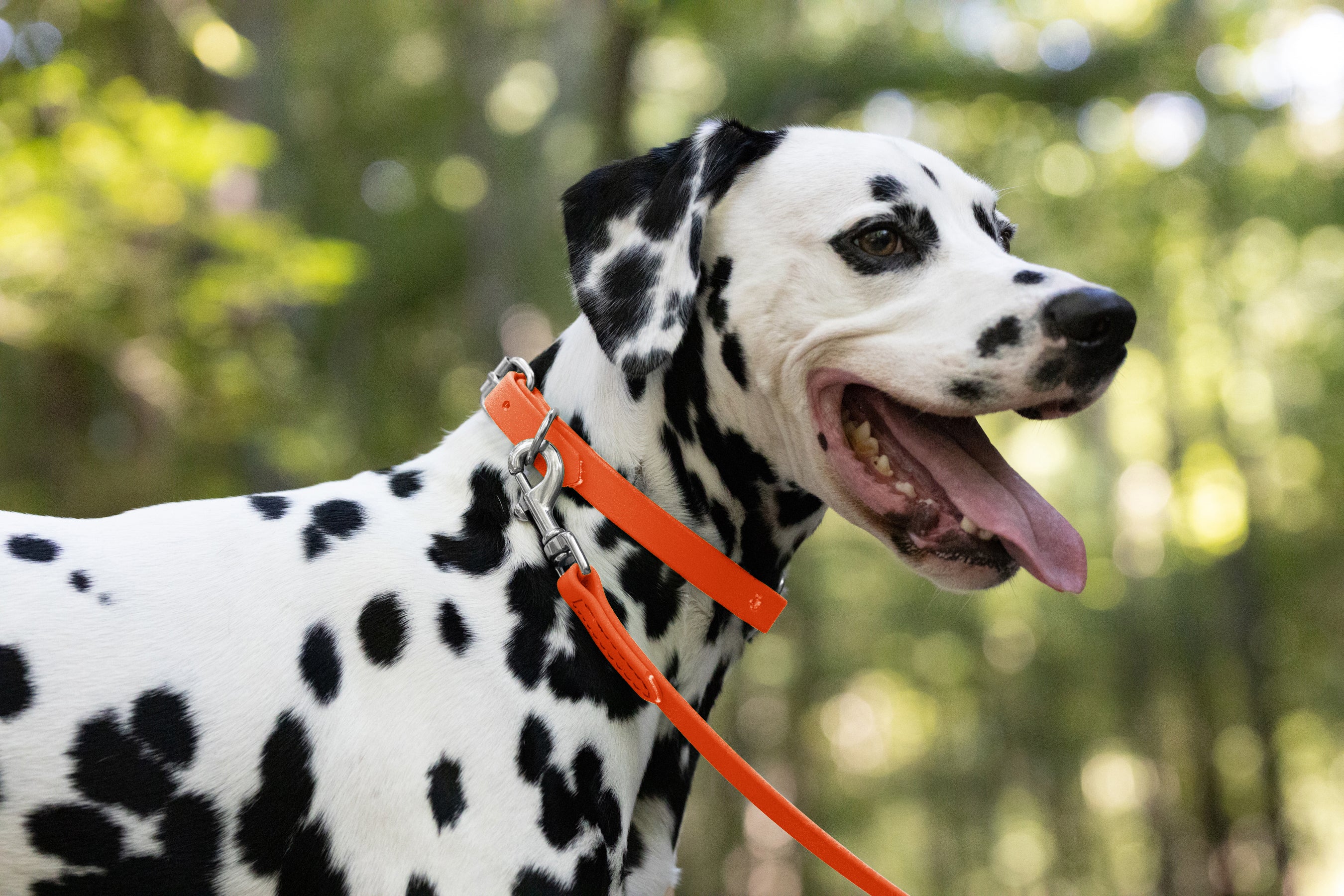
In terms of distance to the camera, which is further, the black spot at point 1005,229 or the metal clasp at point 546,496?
the black spot at point 1005,229

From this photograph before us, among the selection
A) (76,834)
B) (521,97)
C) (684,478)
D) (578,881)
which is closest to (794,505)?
(684,478)

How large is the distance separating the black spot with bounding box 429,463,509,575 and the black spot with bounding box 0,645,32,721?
0.82m

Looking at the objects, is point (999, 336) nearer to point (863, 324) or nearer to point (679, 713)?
point (863, 324)

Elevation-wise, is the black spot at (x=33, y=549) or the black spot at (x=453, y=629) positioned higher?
the black spot at (x=33, y=549)

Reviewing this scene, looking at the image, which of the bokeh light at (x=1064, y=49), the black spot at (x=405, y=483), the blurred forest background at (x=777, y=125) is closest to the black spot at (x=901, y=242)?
the black spot at (x=405, y=483)

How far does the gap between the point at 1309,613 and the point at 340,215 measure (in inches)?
753

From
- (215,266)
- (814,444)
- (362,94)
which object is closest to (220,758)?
(814,444)

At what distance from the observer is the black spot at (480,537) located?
238 cm

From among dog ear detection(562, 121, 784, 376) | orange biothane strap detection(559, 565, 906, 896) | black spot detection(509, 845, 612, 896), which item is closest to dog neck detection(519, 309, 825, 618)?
dog ear detection(562, 121, 784, 376)

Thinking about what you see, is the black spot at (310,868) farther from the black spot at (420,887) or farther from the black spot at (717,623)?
the black spot at (717,623)

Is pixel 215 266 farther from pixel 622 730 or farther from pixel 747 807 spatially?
pixel 747 807

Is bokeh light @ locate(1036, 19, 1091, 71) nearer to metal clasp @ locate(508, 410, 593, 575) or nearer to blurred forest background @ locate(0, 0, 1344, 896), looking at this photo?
blurred forest background @ locate(0, 0, 1344, 896)

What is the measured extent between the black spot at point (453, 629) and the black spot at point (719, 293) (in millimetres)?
939

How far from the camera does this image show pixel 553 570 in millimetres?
2377
